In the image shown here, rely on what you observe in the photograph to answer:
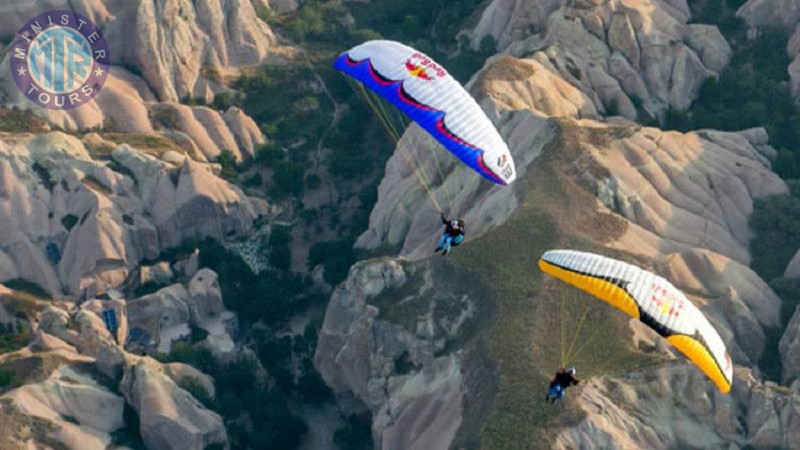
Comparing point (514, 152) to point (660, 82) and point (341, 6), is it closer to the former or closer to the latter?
point (660, 82)

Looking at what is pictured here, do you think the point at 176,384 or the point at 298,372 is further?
the point at 298,372

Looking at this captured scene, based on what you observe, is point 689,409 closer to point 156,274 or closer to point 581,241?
point 581,241

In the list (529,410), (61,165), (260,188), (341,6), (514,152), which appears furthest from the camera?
(341,6)

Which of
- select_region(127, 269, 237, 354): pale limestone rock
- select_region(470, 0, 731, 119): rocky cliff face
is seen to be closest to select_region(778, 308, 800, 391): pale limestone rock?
select_region(470, 0, 731, 119): rocky cliff face

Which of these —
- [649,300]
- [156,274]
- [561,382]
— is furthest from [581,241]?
[156,274]

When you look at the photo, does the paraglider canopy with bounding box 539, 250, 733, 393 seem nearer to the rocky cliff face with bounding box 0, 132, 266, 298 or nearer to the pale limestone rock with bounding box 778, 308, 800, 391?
the pale limestone rock with bounding box 778, 308, 800, 391

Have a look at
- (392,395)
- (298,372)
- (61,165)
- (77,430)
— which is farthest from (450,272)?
(61,165)
